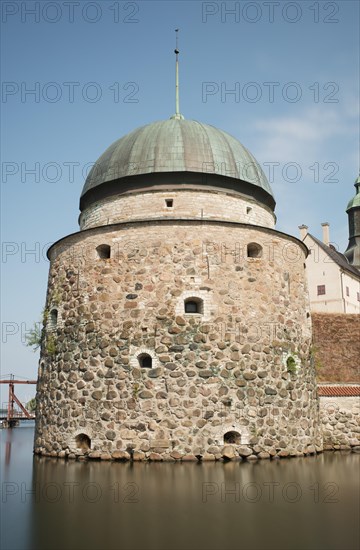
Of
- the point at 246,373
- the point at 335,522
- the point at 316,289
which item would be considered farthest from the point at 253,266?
the point at 316,289

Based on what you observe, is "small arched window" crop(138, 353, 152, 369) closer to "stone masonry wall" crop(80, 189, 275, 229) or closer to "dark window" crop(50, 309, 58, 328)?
"dark window" crop(50, 309, 58, 328)

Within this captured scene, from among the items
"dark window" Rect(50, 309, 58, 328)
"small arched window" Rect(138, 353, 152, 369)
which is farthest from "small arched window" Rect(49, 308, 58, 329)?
"small arched window" Rect(138, 353, 152, 369)

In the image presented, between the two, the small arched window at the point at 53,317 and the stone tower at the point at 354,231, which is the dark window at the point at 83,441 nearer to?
the small arched window at the point at 53,317

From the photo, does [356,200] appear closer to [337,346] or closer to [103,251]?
[337,346]

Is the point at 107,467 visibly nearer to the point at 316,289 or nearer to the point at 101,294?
the point at 101,294

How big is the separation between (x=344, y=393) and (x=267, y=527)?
449 inches

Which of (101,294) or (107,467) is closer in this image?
(107,467)

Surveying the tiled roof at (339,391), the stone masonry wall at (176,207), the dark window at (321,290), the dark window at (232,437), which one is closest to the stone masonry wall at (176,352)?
the dark window at (232,437)

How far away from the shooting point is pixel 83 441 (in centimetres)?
1503

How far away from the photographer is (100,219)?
58.3ft

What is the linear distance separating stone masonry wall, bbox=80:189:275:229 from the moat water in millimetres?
7590

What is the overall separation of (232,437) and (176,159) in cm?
871

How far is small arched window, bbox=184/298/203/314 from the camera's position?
15.3 meters

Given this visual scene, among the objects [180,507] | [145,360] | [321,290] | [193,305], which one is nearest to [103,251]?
[193,305]
